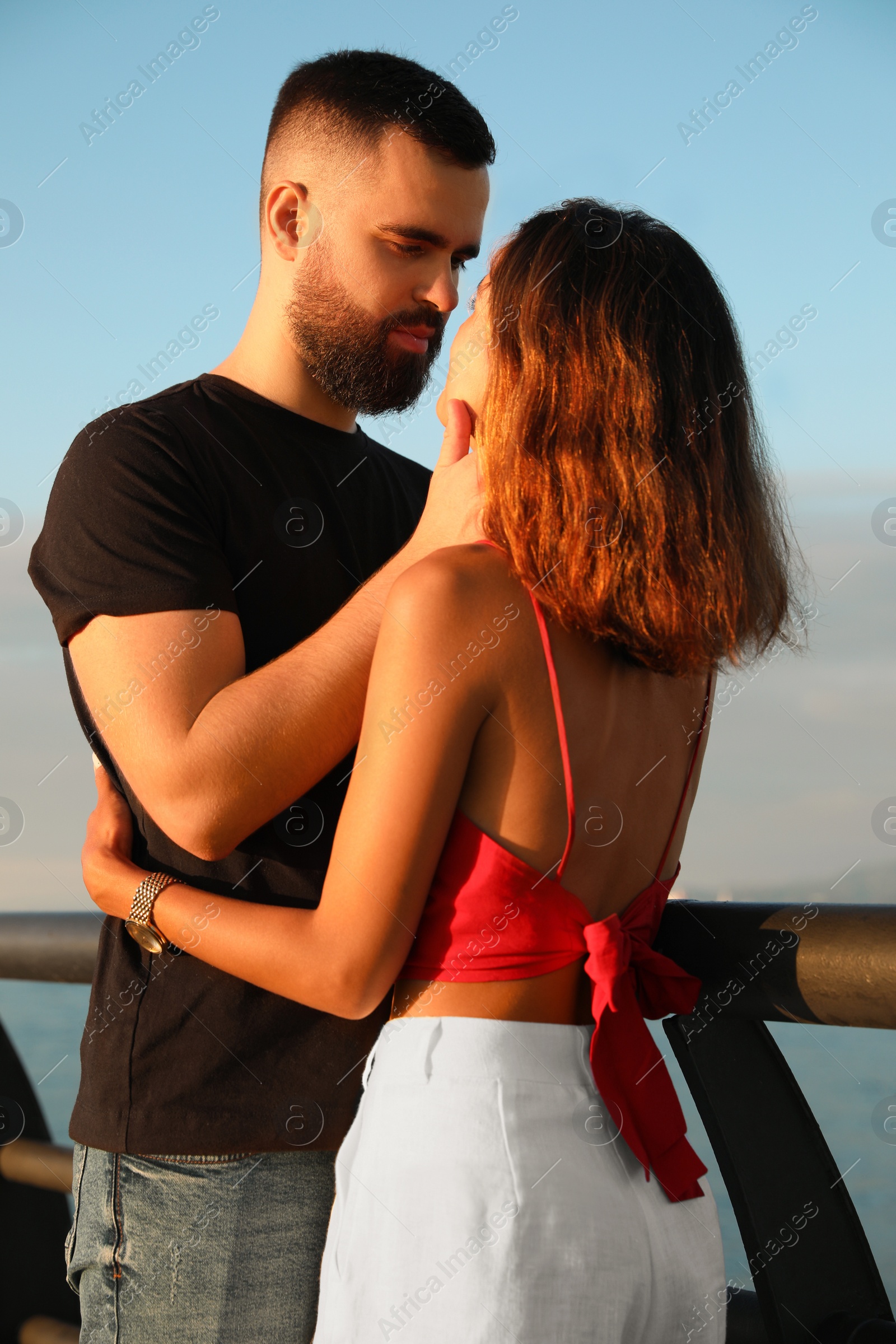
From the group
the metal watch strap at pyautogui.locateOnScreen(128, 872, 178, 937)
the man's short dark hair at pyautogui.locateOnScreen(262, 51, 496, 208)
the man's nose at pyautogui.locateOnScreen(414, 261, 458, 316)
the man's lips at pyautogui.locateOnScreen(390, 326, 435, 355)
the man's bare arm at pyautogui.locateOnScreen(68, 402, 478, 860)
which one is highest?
the man's short dark hair at pyautogui.locateOnScreen(262, 51, 496, 208)

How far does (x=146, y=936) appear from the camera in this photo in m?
1.40

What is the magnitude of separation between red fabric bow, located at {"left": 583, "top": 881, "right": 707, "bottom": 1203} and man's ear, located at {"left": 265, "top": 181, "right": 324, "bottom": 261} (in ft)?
4.50

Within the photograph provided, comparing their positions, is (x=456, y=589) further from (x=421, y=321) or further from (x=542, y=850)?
(x=421, y=321)

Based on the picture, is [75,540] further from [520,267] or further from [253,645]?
[520,267]

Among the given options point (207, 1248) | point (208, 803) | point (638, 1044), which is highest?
point (638, 1044)

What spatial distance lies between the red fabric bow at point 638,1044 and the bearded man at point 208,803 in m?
0.42

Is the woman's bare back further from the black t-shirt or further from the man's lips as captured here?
the man's lips

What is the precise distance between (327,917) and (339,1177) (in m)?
0.30

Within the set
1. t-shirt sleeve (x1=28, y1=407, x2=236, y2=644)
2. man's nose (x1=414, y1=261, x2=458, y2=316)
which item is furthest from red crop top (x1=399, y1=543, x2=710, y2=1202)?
man's nose (x1=414, y1=261, x2=458, y2=316)

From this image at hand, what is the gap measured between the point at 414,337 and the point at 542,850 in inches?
46.6

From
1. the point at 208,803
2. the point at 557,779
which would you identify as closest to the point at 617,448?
the point at 557,779

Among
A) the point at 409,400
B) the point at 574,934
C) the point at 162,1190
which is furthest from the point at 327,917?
the point at 409,400

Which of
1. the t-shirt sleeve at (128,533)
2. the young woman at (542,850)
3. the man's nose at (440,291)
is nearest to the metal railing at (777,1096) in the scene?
the young woman at (542,850)

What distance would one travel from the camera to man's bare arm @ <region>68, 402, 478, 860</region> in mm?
Result: 1323
